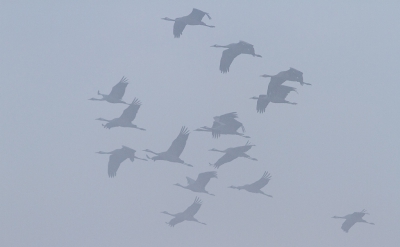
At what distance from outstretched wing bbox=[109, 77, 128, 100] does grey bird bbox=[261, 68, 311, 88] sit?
6.35 metres

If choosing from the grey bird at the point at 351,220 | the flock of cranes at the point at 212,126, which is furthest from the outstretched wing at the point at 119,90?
the grey bird at the point at 351,220

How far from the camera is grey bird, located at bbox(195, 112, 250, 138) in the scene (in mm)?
39312

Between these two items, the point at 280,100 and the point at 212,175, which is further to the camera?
the point at 212,175

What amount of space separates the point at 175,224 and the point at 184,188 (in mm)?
1925

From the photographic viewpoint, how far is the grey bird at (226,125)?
39.3m

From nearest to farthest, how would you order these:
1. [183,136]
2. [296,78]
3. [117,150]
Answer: [296,78] → [183,136] → [117,150]

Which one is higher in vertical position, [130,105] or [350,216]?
[130,105]

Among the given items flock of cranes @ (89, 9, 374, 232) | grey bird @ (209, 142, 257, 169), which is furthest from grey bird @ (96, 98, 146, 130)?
grey bird @ (209, 142, 257, 169)

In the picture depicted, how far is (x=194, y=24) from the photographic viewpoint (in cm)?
3734

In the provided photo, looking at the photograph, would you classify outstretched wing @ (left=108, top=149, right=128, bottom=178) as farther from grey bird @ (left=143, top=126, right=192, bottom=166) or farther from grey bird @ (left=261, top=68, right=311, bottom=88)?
grey bird @ (left=261, top=68, right=311, bottom=88)

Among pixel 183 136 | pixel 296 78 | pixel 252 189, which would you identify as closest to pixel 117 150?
pixel 183 136

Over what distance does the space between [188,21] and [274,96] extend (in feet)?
15.2

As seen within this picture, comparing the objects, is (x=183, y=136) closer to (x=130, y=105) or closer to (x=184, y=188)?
(x=130, y=105)

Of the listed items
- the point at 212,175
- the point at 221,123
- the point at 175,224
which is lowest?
the point at 175,224
